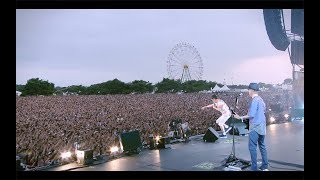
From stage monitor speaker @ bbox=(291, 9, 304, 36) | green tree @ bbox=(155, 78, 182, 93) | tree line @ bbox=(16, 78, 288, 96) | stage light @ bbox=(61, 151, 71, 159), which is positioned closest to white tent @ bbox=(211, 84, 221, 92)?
tree line @ bbox=(16, 78, 288, 96)

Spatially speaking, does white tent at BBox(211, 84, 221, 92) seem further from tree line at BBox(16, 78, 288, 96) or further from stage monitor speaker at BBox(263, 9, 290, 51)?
stage monitor speaker at BBox(263, 9, 290, 51)

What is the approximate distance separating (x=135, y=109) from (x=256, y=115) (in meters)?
1.53

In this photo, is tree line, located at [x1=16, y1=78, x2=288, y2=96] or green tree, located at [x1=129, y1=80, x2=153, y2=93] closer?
tree line, located at [x1=16, y1=78, x2=288, y2=96]

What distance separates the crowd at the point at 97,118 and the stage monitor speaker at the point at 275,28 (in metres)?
0.64

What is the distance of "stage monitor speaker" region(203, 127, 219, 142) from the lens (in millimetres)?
4816

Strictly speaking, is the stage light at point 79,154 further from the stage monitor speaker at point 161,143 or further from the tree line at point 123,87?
the stage monitor speaker at point 161,143

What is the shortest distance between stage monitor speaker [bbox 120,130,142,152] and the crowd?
81 mm

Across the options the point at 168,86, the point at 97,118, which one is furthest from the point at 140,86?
the point at 97,118

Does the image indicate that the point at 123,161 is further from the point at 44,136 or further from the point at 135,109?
the point at 44,136

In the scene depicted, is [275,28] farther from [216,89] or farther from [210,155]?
[210,155]
